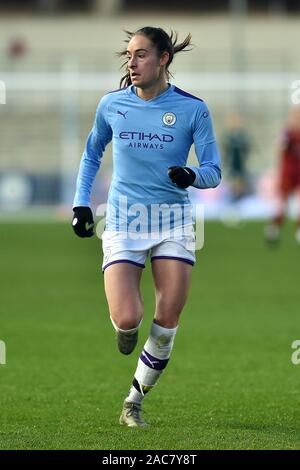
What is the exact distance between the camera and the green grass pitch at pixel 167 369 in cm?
764

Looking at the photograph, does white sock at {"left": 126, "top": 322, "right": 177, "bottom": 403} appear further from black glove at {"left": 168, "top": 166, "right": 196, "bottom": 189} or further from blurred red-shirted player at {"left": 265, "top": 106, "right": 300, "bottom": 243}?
blurred red-shirted player at {"left": 265, "top": 106, "right": 300, "bottom": 243}

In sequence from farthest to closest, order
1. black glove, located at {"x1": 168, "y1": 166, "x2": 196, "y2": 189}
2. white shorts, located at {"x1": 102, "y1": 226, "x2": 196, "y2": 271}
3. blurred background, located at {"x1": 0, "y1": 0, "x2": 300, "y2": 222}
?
blurred background, located at {"x1": 0, "y1": 0, "x2": 300, "y2": 222} < white shorts, located at {"x1": 102, "y1": 226, "x2": 196, "y2": 271} < black glove, located at {"x1": 168, "y1": 166, "x2": 196, "y2": 189}

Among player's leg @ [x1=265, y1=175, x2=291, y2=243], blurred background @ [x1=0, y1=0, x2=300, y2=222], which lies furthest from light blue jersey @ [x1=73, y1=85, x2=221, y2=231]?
blurred background @ [x1=0, y1=0, x2=300, y2=222]

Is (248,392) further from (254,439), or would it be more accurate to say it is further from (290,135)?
(290,135)

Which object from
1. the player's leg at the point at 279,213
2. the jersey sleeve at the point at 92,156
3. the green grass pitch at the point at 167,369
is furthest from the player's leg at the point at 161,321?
the player's leg at the point at 279,213

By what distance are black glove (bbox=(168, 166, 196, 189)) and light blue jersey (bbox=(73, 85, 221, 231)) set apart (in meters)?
0.24

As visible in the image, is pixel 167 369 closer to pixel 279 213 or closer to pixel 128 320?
pixel 128 320

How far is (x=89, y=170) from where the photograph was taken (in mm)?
8195

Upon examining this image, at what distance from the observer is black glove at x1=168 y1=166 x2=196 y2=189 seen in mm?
7531

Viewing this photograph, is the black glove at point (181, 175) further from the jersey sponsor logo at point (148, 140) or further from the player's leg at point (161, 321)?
the player's leg at point (161, 321)

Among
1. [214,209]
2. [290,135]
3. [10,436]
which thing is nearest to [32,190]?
[214,209]

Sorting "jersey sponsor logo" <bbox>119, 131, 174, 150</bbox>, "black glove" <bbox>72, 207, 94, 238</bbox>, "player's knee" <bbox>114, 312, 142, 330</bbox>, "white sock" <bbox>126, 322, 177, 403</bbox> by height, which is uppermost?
"jersey sponsor logo" <bbox>119, 131, 174, 150</bbox>
